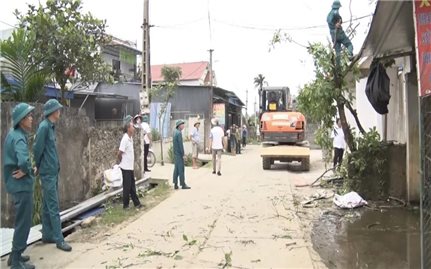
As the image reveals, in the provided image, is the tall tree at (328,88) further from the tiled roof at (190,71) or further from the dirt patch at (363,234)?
the tiled roof at (190,71)

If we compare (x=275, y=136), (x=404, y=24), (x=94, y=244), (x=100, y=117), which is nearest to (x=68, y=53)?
(x=94, y=244)

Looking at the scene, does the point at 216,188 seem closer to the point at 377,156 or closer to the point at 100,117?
the point at 377,156

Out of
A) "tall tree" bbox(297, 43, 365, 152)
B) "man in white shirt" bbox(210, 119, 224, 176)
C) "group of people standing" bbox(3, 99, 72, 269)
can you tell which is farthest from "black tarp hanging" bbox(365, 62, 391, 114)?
"man in white shirt" bbox(210, 119, 224, 176)

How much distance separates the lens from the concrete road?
5504mm

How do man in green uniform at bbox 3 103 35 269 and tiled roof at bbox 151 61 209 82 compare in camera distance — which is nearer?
man in green uniform at bbox 3 103 35 269

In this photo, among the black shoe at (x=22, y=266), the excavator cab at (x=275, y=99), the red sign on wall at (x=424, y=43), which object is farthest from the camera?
the excavator cab at (x=275, y=99)

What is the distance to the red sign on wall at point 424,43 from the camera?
4250mm

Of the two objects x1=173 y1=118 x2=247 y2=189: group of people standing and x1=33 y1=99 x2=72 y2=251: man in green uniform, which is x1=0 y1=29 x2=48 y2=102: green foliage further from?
x1=173 y1=118 x2=247 y2=189: group of people standing

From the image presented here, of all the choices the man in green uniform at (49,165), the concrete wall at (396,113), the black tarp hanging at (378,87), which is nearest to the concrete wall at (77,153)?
the man in green uniform at (49,165)

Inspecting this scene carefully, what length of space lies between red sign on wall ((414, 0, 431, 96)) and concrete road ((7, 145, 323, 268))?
247 cm

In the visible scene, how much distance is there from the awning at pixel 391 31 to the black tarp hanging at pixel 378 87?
332 millimetres

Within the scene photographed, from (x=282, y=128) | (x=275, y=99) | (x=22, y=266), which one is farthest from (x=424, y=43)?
(x=275, y=99)

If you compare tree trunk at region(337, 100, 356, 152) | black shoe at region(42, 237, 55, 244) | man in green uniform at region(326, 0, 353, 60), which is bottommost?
black shoe at region(42, 237, 55, 244)

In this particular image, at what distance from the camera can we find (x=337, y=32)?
933cm
